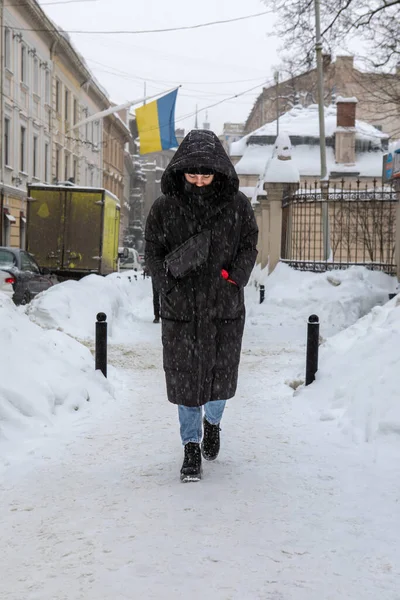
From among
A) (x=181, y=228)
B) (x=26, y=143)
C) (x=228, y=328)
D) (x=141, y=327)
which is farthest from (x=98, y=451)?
(x=26, y=143)

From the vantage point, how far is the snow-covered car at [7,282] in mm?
14047

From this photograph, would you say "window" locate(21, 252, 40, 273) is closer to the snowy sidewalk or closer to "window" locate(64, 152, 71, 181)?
the snowy sidewalk

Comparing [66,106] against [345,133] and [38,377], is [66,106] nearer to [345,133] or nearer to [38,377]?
[345,133]

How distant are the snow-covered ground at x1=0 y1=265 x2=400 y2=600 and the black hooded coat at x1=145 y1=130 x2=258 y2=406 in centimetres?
68

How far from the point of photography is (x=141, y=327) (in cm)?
1320

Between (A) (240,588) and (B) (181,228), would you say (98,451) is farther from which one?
(A) (240,588)

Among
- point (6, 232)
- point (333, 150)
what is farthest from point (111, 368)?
point (333, 150)

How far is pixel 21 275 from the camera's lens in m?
14.4

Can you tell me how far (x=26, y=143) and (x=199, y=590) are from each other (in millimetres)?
30553

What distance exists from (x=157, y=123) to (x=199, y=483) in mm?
21470

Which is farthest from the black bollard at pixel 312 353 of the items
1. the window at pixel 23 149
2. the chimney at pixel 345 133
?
the chimney at pixel 345 133

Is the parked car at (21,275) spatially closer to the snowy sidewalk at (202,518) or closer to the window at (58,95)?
the snowy sidewalk at (202,518)

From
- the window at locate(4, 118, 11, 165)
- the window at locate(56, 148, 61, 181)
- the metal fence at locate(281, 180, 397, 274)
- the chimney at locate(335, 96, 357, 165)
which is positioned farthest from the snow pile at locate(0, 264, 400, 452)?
the chimney at locate(335, 96, 357, 165)

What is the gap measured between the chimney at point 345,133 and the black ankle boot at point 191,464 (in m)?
38.1
